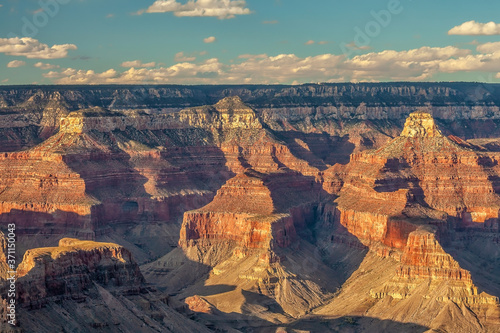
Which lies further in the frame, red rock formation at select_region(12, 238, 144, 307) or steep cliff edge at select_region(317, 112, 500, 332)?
steep cliff edge at select_region(317, 112, 500, 332)

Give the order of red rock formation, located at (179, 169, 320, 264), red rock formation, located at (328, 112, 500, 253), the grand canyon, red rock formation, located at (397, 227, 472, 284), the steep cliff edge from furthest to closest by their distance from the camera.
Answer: red rock formation, located at (328, 112, 500, 253), red rock formation, located at (179, 169, 320, 264), red rock formation, located at (397, 227, 472, 284), the steep cliff edge, the grand canyon

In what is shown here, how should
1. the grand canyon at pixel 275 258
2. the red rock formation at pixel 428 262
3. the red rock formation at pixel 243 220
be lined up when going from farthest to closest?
the red rock formation at pixel 243 220, the red rock formation at pixel 428 262, the grand canyon at pixel 275 258

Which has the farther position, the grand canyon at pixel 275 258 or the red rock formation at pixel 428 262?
the red rock formation at pixel 428 262

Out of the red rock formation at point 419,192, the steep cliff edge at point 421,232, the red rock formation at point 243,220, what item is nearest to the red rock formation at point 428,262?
the steep cliff edge at point 421,232

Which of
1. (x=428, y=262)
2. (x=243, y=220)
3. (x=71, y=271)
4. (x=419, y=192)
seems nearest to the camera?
(x=71, y=271)

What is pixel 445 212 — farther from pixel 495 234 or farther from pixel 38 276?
pixel 38 276

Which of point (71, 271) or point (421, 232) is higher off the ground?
point (71, 271)

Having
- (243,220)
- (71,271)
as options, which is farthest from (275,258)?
(71,271)

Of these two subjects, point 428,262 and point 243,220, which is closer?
point 428,262

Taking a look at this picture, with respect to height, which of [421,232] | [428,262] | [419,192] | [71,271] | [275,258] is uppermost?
[71,271]

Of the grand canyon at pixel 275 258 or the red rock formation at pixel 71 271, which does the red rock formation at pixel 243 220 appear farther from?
the red rock formation at pixel 71 271

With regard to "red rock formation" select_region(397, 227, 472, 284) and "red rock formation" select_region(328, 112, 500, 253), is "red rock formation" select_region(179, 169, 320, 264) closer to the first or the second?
"red rock formation" select_region(328, 112, 500, 253)

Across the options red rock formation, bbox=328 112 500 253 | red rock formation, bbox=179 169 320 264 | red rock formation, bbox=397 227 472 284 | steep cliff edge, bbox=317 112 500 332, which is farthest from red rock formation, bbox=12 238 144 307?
red rock formation, bbox=328 112 500 253

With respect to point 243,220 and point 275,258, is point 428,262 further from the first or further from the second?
point 243,220
